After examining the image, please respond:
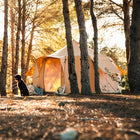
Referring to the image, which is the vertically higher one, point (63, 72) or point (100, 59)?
point (100, 59)

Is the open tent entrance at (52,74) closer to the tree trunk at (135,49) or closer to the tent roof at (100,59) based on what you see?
the tent roof at (100,59)

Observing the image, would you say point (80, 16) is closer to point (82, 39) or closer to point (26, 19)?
point (82, 39)

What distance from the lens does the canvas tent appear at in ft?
35.8

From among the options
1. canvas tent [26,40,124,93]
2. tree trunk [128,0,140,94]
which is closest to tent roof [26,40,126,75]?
canvas tent [26,40,124,93]

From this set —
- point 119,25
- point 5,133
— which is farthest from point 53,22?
point 5,133

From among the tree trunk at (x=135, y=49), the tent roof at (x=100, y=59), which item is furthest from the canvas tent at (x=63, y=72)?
the tree trunk at (x=135, y=49)

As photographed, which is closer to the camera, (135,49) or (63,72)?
(135,49)

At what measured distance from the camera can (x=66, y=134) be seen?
4.93 ft

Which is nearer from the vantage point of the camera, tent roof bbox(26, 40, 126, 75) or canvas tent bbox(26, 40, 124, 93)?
tent roof bbox(26, 40, 126, 75)

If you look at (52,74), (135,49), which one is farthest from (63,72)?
(135,49)

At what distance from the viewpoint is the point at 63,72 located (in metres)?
11.1

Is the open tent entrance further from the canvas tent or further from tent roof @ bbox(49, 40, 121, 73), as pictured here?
tent roof @ bbox(49, 40, 121, 73)

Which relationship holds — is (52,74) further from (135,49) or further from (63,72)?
(135,49)

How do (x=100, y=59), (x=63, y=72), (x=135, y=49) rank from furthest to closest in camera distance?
(x=100, y=59)
(x=63, y=72)
(x=135, y=49)
